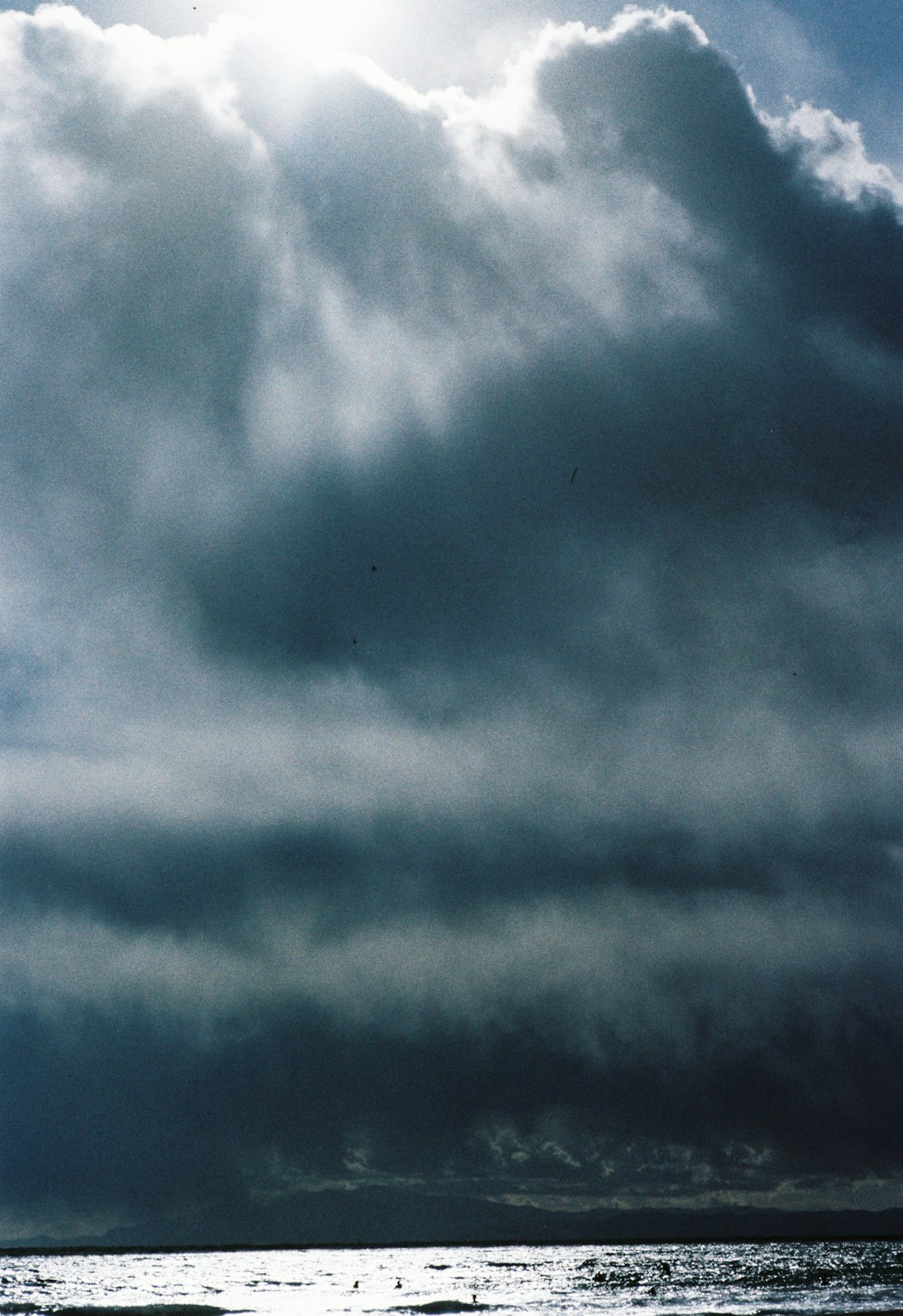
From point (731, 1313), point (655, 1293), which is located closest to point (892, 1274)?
point (655, 1293)

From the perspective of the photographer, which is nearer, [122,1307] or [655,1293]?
[122,1307]

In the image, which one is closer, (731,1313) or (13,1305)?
(731,1313)

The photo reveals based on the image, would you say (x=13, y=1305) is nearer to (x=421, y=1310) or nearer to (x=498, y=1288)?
(x=421, y=1310)

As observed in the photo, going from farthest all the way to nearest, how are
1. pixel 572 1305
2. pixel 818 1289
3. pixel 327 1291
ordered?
1. pixel 327 1291
2. pixel 818 1289
3. pixel 572 1305

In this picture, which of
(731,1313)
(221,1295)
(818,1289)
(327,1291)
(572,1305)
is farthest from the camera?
(327,1291)

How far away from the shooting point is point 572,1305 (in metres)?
124

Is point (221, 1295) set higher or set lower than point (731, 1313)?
lower

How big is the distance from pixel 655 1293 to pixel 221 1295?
67.2 m

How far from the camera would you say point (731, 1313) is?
4094 inches

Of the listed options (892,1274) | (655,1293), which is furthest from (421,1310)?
(892,1274)

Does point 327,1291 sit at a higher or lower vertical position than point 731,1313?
lower

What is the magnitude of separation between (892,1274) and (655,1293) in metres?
60.6

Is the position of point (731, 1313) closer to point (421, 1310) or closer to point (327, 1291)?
point (421, 1310)

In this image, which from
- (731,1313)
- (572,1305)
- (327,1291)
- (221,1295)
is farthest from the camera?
(327,1291)
